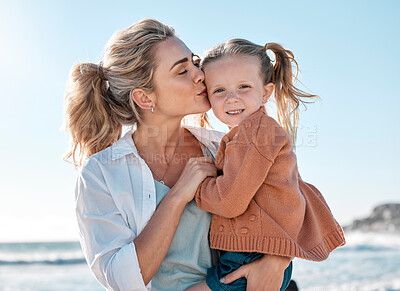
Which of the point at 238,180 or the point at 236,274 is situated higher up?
the point at 238,180

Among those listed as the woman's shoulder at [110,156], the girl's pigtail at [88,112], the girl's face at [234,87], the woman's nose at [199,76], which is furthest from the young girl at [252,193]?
the girl's pigtail at [88,112]

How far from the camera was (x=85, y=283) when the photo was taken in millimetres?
10625

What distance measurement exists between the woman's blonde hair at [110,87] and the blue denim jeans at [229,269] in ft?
3.74

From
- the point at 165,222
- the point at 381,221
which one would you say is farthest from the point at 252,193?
the point at 381,221

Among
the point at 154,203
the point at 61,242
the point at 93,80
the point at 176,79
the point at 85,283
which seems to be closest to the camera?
the point at 154,203

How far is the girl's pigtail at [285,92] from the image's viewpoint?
9.36 feet

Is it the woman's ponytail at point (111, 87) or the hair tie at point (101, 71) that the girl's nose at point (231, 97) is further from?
the hair tie at point (101, 71)

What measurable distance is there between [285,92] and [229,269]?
47.7 inches

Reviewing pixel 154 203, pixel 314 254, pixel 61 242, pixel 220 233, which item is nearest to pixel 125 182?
pixel 154 203

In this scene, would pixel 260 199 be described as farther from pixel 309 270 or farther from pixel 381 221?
pixel 381 221

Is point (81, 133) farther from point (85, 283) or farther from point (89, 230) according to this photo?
point (85, 283)

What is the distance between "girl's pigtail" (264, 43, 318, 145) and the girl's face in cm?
22

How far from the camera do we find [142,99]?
2.94 metres

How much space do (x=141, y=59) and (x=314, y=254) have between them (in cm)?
157
